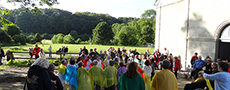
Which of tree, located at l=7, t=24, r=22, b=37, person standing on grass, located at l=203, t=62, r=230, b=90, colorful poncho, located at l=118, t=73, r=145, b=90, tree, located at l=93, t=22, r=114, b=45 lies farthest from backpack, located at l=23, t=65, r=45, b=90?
tree, located at l=93, t=22, r=114, b=45

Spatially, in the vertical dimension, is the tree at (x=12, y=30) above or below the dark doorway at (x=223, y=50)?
above

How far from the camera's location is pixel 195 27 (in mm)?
12609

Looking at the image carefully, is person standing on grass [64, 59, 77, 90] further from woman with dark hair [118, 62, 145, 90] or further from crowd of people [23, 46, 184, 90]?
woman with dark hair [118, 62, 145, 90]

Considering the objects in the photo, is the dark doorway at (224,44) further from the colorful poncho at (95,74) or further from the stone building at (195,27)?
the colorful poncho at (95,74)

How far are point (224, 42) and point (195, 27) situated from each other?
88.4 inches

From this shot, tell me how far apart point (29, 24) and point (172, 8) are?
96813 mm

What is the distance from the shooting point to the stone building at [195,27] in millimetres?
10914

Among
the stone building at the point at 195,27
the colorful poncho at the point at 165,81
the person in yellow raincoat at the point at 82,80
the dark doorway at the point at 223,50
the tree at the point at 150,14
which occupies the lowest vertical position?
the person in yellow raincoat at the point at 82,80

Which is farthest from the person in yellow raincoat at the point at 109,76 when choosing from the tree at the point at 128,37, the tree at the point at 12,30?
the tree at the point at 128,37

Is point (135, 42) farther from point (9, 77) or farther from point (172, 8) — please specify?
point (9, 77)

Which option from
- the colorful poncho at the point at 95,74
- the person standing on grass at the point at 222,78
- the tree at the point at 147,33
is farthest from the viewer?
the tree at the point at 147,33

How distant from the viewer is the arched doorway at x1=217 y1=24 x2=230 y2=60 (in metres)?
10.6

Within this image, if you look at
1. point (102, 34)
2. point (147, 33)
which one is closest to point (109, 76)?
point (102, 34)

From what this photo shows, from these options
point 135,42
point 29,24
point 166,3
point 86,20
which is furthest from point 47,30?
point 166,3
